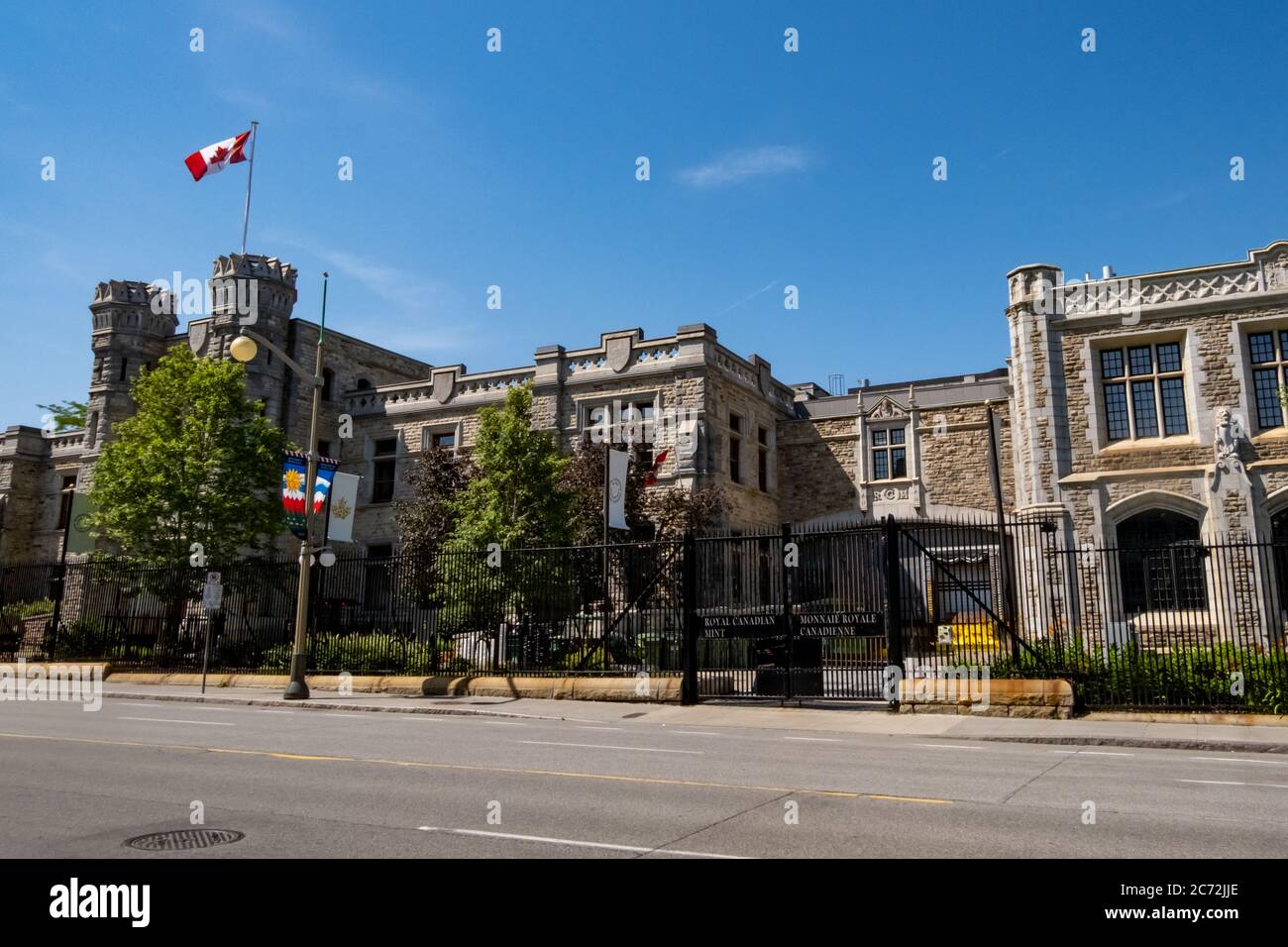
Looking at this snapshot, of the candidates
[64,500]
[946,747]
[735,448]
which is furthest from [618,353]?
[64,500]

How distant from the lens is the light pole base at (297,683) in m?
19.0

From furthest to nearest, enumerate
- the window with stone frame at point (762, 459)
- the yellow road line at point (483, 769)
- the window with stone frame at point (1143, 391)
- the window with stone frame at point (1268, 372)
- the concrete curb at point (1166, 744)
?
the window with stone frame at point (762, 459) < the window with stone frame at point (1143, 391) < the window with stone frame at point (1268, 372) < the concrete curb at point (1166, 744) < the yellow road line at point (483, 769)

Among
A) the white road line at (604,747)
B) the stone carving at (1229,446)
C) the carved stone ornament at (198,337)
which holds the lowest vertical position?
the white road line at (604,747)

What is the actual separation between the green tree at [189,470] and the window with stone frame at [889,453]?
22.7m

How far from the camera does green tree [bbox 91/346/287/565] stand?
2931 cm

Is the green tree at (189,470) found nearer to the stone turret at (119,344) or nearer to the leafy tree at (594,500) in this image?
the leafy tree at (594,500)

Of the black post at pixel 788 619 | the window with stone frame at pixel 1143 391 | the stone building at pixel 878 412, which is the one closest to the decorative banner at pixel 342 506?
the stone building at pixel 878 412

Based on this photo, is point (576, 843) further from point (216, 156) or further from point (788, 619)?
point (216, 156)

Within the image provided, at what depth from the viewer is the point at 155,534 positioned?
30.1 m

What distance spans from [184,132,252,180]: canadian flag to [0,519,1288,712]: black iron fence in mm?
12881

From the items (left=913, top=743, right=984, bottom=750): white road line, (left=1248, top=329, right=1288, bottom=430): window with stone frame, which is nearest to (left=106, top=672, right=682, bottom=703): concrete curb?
(left=913, top=743, right=984, bottom=750): white road line

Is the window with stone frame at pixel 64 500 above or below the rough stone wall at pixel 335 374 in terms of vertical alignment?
below

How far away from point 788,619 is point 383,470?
26.9 metres
